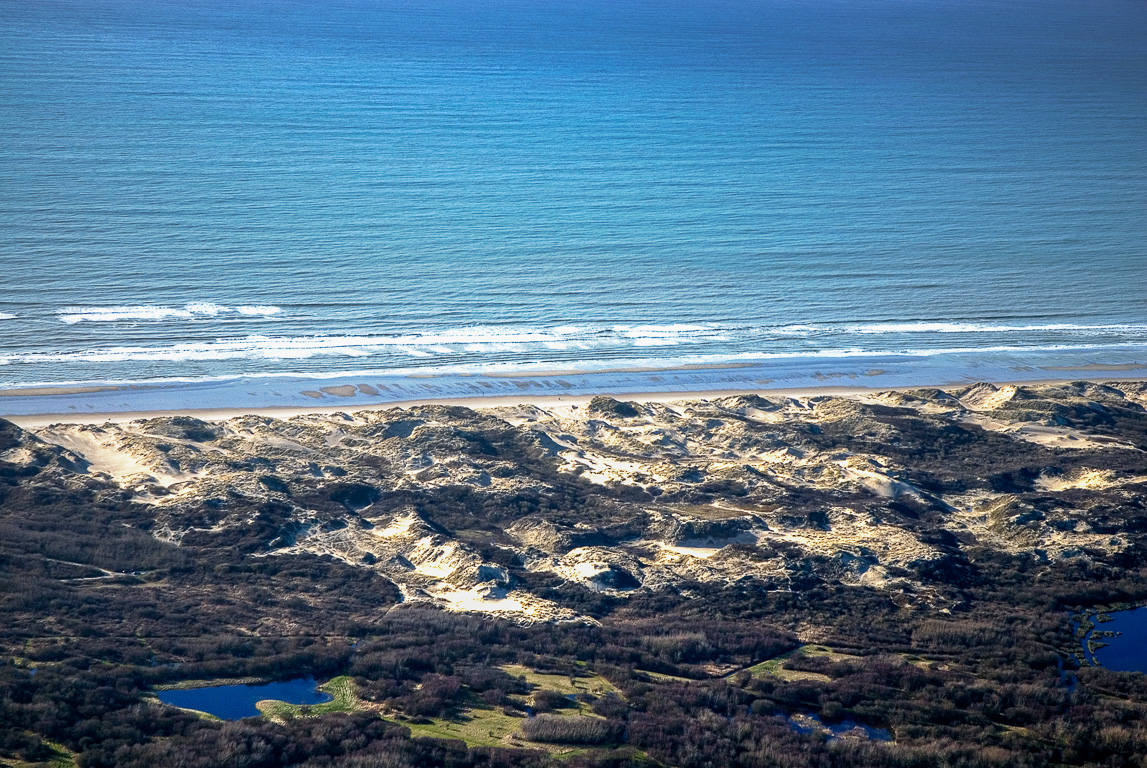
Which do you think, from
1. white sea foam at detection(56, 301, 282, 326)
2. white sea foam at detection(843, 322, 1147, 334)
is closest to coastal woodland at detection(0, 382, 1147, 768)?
white sea foam at detection(56, 301, 282, 326)

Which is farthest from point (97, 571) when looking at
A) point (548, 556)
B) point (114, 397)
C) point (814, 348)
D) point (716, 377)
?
point (814, 348)

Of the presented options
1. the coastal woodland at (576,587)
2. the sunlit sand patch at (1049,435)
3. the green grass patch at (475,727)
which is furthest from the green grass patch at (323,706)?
the sunlit sand patch at (1049,435)

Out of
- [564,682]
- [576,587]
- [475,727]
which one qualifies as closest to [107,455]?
[576,587]

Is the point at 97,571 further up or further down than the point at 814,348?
further down

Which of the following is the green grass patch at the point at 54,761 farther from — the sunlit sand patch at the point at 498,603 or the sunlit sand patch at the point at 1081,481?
the sunlit sand patch at the point at 1081,481

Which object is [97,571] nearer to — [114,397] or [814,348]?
[114,397]

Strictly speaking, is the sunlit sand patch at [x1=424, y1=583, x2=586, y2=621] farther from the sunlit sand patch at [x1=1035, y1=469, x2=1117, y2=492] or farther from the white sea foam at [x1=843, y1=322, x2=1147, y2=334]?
the white sea foam at [x1=843, y1=322, x2=1147, y2=334]

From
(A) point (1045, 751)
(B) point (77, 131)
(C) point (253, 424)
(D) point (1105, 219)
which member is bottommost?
(A) point (1045, 751)

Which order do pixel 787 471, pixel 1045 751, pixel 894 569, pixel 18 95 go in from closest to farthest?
pixel 1045 751
pixel 894 569
pixel 787 471
pixel 18 95
